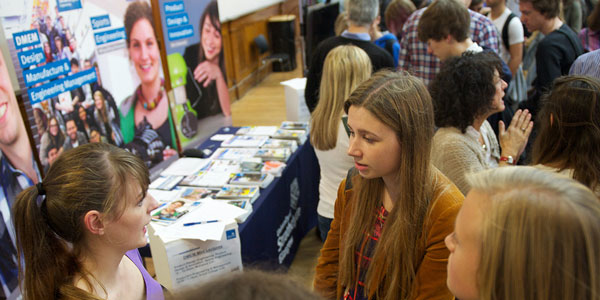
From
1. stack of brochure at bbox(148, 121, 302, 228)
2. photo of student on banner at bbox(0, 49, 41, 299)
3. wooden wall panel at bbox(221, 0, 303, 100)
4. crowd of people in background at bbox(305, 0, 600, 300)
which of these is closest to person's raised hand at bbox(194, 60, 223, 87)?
stack of brochure at bbox(148, 121, 302, 228)

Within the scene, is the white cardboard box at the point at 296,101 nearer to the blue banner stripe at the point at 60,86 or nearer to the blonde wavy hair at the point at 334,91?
the blonde wavy hair at the point at 334,91

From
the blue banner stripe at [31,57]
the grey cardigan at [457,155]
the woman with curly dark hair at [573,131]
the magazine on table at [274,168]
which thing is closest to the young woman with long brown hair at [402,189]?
the grey cardigan at [457,155]

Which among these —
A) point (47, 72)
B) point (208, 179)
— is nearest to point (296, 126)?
point (208, 179)

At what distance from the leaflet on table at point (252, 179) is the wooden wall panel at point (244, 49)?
4622 mm

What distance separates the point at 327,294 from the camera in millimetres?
1585

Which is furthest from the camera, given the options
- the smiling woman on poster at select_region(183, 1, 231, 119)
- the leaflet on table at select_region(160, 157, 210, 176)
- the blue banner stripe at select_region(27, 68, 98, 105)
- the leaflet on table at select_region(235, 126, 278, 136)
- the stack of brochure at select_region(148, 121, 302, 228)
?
the smiling woman on poster at select_region(183, 1, 231, 119)

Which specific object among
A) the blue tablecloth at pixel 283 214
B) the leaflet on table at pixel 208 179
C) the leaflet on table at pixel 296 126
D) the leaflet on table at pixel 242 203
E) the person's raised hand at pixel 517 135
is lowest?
the blue tablecloth at pixel 283 214

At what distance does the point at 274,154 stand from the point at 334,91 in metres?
0.87

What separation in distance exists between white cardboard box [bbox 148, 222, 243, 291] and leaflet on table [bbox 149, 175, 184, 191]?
71cm

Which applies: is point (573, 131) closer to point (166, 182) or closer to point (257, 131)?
point (166, 182)

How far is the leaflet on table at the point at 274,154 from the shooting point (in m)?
3.04

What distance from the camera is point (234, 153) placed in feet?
10.6

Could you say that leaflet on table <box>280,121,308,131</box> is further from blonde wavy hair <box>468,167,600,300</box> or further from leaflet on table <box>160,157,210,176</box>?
blonde wavy hair <box>468,167,600,300</box>

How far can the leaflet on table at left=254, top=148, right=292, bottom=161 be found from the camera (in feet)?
9.96
